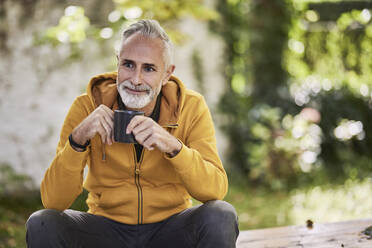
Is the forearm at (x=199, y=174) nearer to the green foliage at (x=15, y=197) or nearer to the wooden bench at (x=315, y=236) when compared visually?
the wooden bench at (x=315, y=236)

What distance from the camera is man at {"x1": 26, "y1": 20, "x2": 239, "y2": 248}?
211 centimetres

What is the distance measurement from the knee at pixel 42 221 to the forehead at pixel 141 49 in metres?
0.82

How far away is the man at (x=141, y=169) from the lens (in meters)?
2.11

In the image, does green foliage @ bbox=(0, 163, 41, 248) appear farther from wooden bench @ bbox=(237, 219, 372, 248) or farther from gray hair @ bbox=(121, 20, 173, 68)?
gray hair @ bbox=(121, 20, 173, 68)

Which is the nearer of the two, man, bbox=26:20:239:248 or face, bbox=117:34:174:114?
man, bbox=26:20:239:248

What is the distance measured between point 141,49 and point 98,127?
0.48m

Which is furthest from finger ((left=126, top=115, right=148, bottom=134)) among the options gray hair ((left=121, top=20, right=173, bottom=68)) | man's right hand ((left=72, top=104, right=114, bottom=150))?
gray hair ((left=121, top=20, right=173, bottom=68))

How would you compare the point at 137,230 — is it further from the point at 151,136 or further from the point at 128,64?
the point at 128,64

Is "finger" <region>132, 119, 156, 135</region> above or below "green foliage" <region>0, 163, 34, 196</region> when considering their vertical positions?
above

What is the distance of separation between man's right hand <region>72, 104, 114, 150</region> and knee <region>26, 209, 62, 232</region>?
36 cm

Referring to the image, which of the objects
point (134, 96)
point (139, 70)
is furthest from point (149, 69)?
point (134, 96)

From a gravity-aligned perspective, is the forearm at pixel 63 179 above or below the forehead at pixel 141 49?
below

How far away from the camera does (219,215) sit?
2.12 metres

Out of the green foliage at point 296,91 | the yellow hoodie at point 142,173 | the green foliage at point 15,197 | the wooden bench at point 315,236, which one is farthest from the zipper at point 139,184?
the green foliage at point 296,91
